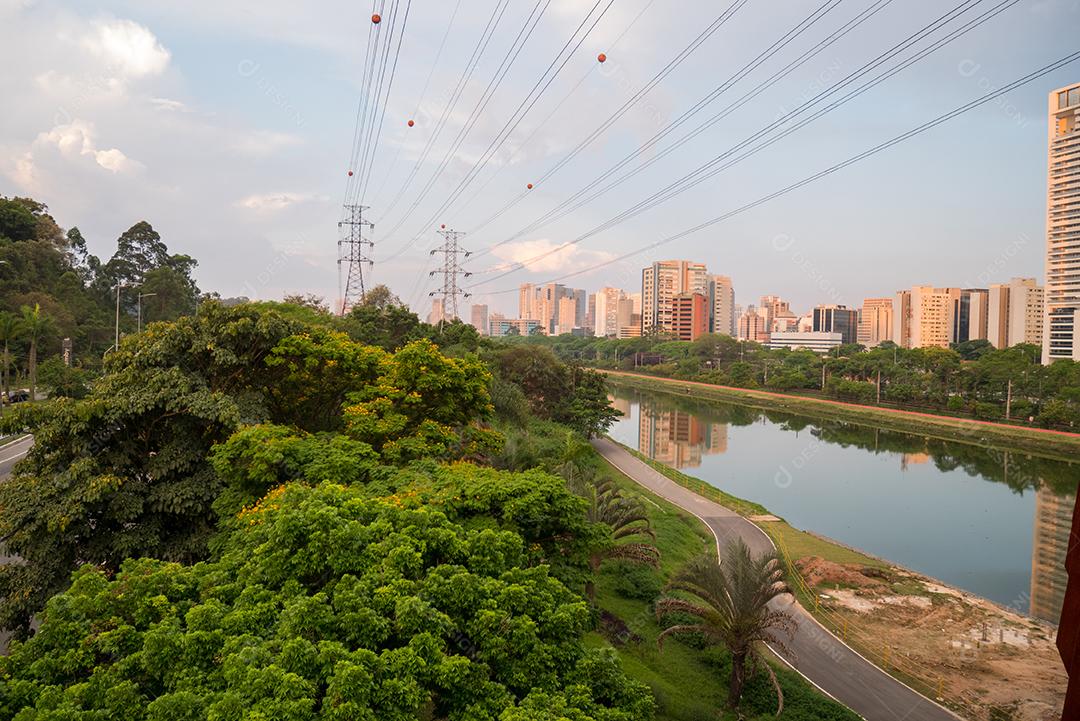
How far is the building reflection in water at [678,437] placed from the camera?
3847 centimetres

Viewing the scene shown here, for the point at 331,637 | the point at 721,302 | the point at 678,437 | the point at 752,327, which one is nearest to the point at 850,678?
the point at 331,637

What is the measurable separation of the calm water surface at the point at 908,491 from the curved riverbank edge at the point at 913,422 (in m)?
1.39

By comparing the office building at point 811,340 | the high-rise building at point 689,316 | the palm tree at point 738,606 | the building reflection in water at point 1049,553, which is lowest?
the building reflection in water at point 1049,553

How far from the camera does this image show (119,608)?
20.2ft

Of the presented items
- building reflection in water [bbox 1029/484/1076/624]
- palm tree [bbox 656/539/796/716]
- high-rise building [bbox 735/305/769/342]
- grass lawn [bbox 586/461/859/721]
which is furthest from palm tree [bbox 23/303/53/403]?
high-rise building [bbox 735/305/769/342]

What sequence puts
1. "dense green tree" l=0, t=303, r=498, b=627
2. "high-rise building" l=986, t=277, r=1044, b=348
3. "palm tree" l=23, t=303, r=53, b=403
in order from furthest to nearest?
1. "high-rise building" l=986, t=277, r=1044, b=348
2. "palm tree" l=23, t=303, r=53, b=403
3. "dense green tree" l=0, t=303, r=498, b=627

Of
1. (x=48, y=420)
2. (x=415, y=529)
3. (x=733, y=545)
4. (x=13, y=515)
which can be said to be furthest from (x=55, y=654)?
(x=733, y=545)

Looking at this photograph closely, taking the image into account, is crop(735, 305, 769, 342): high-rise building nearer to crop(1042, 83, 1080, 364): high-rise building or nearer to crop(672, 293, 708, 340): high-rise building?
crop(672, 293, 708, 340): high-rise building

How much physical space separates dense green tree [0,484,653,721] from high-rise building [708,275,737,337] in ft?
427

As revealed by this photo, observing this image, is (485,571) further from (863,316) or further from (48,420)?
(863,316)

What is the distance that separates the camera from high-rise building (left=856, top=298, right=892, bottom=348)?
430ft

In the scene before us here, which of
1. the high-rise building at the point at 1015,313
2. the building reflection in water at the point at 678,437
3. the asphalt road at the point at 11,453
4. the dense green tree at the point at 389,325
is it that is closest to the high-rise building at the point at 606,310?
the high-rise building at the point at 1015,313

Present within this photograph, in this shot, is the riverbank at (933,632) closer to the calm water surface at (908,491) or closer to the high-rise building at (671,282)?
the calm water surface at (908,491)

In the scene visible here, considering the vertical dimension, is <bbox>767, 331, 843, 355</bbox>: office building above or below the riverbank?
above
